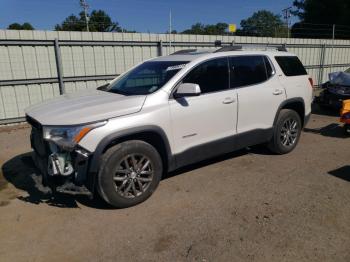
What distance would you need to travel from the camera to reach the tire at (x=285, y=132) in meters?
5.43

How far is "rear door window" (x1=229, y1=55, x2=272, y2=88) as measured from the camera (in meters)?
4.75

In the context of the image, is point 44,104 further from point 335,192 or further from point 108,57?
point 108,57

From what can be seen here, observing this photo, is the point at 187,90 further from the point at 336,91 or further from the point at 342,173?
the point at 336,91

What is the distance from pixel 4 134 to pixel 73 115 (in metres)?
5.07

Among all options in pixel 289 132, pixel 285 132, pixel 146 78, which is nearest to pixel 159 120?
pixel 146 78

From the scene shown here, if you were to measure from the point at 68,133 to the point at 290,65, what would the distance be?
4058 millimetres

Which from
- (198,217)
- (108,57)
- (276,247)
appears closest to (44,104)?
(198,217)

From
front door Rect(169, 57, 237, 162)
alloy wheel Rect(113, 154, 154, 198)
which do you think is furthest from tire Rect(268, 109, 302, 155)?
alloy wheel Rect(113, 154, 154, 198)

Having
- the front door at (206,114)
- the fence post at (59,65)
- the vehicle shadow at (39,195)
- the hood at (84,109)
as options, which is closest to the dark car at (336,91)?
the front door at (206,114)

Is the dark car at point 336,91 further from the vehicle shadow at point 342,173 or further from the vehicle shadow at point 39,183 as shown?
the vehicle shadow at point 342,173

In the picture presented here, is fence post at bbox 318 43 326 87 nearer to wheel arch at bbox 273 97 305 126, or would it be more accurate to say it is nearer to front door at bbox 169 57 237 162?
wheel arch at bbox 273 97 305 126

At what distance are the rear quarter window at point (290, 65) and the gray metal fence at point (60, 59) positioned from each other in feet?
17.0

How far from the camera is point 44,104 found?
4234 mm

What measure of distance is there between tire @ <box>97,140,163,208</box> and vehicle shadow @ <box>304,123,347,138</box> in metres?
4.75
